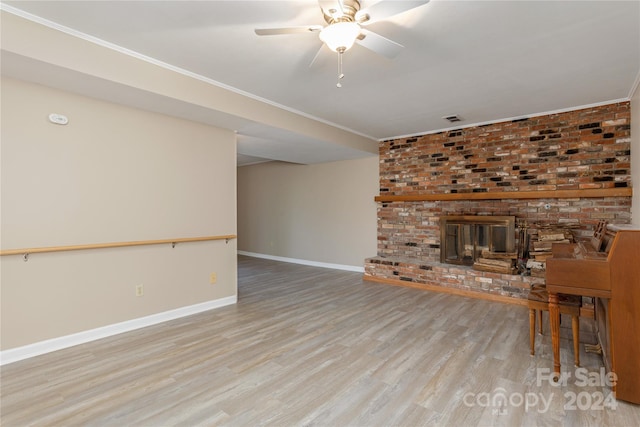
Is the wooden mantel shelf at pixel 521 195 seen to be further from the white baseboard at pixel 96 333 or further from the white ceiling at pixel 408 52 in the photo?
the white baseboard at pixel 96 333

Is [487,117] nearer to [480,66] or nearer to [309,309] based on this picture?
[480,66]

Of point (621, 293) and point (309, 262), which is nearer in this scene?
point (621, 293)

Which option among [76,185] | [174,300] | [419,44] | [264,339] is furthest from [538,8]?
[174,300]

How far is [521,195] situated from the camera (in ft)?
13.7

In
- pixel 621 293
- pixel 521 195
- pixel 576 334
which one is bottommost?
pixel 576 334

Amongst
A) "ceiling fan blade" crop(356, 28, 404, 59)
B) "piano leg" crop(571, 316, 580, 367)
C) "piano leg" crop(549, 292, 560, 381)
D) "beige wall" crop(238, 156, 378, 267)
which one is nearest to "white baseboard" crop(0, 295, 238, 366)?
"beige wall" crop(238, 156, 378, 267)

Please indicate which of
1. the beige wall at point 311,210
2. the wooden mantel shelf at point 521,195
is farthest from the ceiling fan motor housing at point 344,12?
the beige wall at point 311,210

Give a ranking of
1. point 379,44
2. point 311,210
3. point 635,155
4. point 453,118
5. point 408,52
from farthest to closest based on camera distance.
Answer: point 311,210 < point 453,118 < point 635,155 < point 408,52 < point 379,44

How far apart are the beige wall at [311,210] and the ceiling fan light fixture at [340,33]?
391 cm

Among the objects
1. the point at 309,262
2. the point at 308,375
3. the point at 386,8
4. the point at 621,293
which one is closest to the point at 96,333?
the point at 308,375

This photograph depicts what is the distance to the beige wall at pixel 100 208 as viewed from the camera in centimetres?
244

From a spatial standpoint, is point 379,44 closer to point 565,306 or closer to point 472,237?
point 565,306

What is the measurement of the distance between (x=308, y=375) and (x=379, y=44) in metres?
2.28

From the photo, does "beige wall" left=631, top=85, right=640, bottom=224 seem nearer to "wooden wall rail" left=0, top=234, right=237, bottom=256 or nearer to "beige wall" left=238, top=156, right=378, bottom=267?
"beige wall" left=238, top=156, right=378, bottom=267
